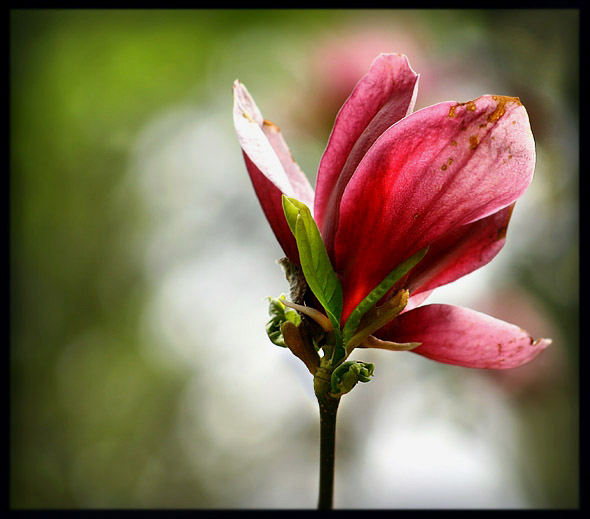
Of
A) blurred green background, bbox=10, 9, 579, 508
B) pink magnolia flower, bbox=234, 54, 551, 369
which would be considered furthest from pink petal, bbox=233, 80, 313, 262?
blurred green background, bbox=10, 9, 579, 508

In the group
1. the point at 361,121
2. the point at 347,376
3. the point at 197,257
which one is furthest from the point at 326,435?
the point at 197,257

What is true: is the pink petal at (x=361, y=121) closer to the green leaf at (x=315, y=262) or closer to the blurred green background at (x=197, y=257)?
the green leaf at (x=315, y=262)

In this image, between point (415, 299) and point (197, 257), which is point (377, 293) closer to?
point (415, 299)

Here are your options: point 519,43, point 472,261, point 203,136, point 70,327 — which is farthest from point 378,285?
point 70,327

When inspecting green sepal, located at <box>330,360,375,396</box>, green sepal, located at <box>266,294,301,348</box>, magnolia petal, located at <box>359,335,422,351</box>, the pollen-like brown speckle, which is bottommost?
green sepal, located at <box>330,360,375,396</box>

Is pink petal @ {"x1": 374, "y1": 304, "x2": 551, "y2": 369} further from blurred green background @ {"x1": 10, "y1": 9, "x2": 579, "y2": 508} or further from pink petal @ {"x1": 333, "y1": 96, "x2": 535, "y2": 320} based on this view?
blurred green background @ {"x1": 10, "y1": 9, "x2": 579, "y2": 508}

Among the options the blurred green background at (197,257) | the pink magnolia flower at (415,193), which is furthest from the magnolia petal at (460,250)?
the blurred green background at (197,257)

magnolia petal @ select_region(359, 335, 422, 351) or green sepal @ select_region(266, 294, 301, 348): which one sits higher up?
green sepal @ select_region(266, 294, 301, 348)
